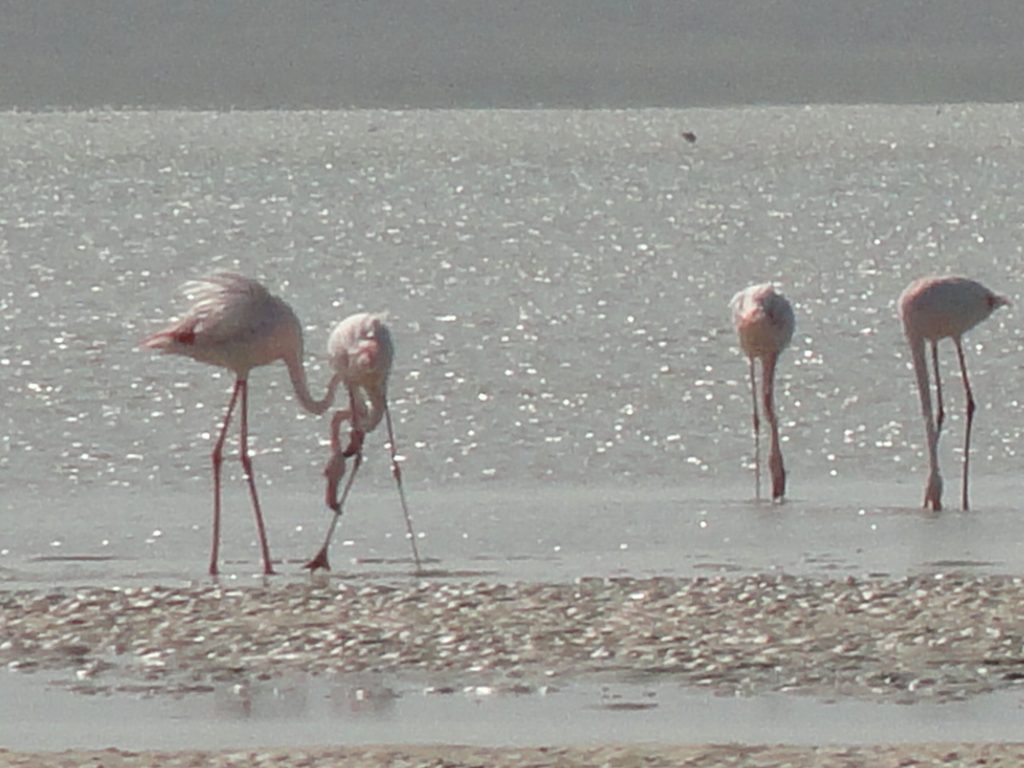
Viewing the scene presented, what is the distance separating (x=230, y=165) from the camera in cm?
13450

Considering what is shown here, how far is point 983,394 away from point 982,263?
25672mm

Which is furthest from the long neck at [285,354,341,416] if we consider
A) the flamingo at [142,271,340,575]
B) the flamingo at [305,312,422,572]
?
the flamingo at [305,312,422,572]

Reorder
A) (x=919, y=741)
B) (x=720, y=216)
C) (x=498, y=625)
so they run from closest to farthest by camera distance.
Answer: (x=919, y=741) → (x=498, y=625) → (x=720, y=216)

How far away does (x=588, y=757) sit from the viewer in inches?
327

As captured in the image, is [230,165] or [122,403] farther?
[230,165]

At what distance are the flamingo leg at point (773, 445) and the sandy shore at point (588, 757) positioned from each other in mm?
7781

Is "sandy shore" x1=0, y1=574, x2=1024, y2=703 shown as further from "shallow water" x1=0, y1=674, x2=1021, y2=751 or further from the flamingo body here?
the flamingo body

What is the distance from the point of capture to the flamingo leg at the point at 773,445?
16.3 metres

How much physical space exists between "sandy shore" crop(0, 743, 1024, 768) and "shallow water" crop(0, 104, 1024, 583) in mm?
4470

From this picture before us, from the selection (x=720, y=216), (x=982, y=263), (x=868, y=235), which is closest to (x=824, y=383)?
(x=982, y=263)

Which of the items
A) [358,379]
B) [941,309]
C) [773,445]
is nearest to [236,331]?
[358,379]

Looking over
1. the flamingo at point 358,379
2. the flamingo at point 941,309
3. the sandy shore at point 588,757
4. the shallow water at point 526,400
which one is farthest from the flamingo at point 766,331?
the sandy shore at point 588,757

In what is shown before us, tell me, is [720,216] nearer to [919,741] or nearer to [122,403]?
[122,403]

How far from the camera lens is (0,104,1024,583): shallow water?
1460 centimetres
